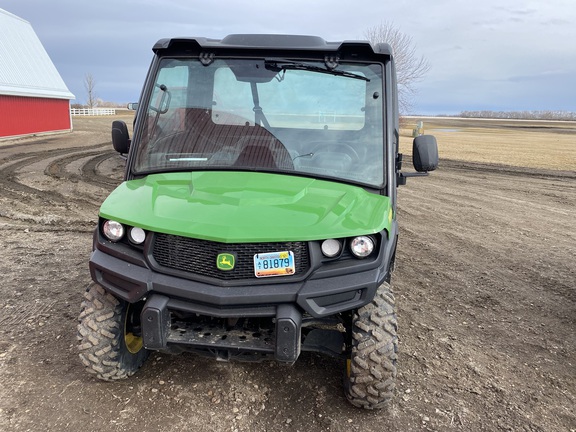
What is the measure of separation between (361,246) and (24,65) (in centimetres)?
3071

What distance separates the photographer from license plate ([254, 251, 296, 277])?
274 cm

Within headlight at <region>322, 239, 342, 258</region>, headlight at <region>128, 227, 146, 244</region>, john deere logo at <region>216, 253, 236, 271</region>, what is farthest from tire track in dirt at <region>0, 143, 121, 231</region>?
headlight at <region>322, 239, 342, 258</region>

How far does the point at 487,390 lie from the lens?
3.47 metres

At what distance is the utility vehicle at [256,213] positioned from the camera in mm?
2752

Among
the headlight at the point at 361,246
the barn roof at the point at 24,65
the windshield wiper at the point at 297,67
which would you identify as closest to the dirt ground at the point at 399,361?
the headlight at the point at 361,246

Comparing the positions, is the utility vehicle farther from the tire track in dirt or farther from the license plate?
the tire track in dirt

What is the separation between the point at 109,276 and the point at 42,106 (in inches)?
1124

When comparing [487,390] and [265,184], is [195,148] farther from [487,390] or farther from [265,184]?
[487,390]

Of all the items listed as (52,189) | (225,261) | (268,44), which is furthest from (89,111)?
(225,261)

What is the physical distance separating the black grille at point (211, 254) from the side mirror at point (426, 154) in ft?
4.49

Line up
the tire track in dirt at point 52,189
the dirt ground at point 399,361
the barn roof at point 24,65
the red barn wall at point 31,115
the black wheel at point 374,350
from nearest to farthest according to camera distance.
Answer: the black wheel at point 374,350, the dirt ground at point 399,361, the tire track in dirt at point 52,189, the red barn wall at point 31,115, the barn roof at point 24,65

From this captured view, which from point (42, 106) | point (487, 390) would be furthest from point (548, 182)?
point (42, 106)

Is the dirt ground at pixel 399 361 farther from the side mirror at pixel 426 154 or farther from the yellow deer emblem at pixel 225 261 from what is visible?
the side mirror at pixel 426 154

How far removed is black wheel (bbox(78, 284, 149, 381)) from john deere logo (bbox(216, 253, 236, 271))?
2.93 feet
